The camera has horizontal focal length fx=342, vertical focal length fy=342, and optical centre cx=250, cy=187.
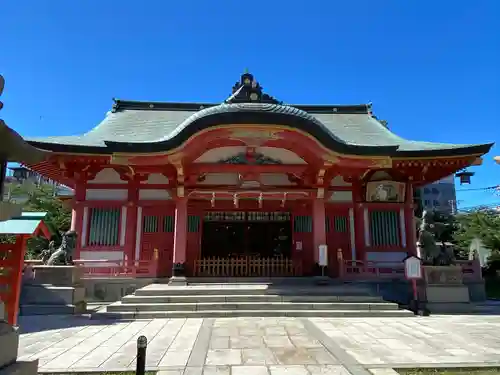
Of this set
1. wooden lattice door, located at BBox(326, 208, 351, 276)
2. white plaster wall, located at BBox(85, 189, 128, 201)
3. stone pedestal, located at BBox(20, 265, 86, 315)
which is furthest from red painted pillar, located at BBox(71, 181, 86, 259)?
wooden lattice door, located at BBox(326, 208, 351, 276)

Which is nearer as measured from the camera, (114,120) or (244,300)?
(244,300)

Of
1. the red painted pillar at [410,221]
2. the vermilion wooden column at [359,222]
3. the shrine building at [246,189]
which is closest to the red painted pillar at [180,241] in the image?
the shrine building at [246,189]

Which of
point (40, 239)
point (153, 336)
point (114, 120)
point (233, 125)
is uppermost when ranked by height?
point (114, 120)

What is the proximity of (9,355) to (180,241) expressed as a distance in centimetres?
766

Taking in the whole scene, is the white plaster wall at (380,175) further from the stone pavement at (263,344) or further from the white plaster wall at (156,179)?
the white plaster wall at (156,179)

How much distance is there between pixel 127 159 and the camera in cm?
1083

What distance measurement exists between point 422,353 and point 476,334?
2.21 metres

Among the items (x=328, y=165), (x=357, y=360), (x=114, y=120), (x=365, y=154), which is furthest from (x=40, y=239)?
(x=357, y=360)

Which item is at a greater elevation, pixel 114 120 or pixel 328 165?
pixel 114 120

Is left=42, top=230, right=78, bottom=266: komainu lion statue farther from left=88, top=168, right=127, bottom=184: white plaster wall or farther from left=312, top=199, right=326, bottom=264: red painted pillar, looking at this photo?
left=312, top=199, right=326, bottom=264: red painted pillar

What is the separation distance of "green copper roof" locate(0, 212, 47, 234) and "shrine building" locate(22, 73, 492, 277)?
15.7 ft

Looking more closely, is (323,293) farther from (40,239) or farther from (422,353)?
(40,239)

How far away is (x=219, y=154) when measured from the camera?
40.6 feet

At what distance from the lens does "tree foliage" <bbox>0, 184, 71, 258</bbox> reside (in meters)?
19.0
